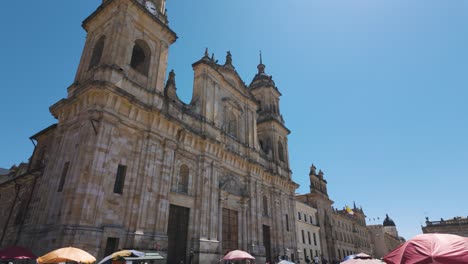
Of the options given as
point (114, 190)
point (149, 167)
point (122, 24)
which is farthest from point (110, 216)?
point (122, 24)

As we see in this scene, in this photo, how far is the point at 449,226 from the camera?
60.1 m

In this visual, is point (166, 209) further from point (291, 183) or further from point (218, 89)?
point (291, 183)

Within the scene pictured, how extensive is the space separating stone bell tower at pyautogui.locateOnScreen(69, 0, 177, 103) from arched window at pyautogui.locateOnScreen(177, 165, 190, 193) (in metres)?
5.19

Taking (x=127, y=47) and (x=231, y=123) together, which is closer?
(x=127, y=47)

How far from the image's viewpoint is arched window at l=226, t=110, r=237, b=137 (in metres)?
26.3

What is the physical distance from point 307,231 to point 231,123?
77.2 ft

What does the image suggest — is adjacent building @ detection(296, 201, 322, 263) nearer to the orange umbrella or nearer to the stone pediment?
the stone pediment

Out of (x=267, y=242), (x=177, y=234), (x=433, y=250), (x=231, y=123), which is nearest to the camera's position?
(x=433, y=250)

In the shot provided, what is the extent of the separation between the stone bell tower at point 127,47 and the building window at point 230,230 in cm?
1053

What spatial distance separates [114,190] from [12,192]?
11806 mm

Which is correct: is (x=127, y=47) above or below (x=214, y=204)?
above

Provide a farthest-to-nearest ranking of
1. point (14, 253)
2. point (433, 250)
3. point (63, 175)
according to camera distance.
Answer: point (63, 175)
point (14, 253)
point (433, 250)

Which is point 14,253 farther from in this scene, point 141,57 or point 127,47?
point 141,57

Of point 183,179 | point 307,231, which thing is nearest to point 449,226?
point 307,231
